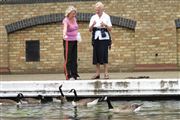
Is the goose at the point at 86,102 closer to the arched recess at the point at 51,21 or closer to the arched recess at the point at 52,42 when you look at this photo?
the arched recess at the point at 52,42

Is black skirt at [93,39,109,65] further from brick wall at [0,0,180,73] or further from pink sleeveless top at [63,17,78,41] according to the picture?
brick wall at [0,0,180,73]

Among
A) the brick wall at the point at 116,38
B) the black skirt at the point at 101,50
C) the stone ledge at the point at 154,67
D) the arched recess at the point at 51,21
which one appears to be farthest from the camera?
the arched recess at the point at 51,21

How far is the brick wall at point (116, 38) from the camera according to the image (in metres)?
21.3

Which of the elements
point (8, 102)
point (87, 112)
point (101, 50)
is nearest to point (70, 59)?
point (101, 50)

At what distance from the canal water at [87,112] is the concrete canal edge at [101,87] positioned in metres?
0.29

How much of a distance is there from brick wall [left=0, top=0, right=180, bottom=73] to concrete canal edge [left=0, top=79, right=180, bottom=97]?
7.20 metres

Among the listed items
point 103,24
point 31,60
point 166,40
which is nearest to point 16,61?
point 31,60

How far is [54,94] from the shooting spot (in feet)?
47.1

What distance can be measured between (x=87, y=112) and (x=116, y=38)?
32.0ft

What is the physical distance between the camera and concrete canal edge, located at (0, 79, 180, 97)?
547 inches

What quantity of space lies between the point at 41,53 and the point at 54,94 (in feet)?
26.0

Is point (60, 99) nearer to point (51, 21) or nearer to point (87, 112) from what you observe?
point (87, 112)

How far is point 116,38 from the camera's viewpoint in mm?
21797

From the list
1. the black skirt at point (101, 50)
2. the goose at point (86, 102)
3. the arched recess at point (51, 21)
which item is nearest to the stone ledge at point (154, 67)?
the arched recess at point (51, 21)
